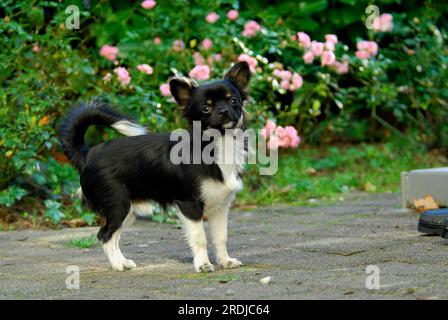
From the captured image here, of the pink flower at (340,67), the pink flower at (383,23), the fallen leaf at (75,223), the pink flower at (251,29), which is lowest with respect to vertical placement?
the fallen leaf at (75,223)

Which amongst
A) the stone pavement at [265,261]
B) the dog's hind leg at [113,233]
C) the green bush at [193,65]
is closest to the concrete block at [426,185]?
the stone pavement at [265,261]

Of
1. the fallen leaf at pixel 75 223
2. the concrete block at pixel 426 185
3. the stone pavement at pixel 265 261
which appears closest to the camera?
the stone pavement at pixel 265 261

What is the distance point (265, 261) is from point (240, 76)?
1.11m

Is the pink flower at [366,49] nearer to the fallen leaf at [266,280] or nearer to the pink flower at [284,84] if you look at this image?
the pink flower at [284,84]

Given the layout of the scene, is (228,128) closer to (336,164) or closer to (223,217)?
(223,217)

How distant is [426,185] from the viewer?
20.8 ft

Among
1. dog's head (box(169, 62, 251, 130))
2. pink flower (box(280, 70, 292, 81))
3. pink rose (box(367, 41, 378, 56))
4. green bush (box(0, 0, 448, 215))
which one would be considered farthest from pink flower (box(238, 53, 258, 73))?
dog's head (box(169, 62, 251, 130))

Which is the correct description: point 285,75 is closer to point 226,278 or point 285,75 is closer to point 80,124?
point 80,124

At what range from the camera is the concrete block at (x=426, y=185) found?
621 centimetres

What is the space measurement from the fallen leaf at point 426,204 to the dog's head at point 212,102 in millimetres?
2161

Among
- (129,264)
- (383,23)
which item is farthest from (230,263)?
(383,23)

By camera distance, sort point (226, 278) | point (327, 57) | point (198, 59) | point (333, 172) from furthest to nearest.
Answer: point (333, 172) < point (327, 57) < point (198, 59) < point (226, 278)

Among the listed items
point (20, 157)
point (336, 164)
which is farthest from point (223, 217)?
point (336, 164)

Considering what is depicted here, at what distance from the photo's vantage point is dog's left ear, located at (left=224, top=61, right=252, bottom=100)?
4895mm
